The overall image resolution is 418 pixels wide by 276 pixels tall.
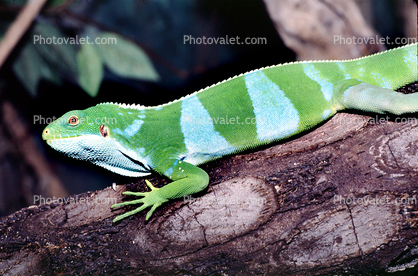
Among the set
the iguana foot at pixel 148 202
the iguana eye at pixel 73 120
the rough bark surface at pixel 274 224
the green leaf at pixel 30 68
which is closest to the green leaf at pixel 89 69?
the green leaf at pixel 30 68

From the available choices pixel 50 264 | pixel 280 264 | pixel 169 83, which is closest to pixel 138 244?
pixel 50 264

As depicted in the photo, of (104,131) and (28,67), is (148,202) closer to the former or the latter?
(104,131)

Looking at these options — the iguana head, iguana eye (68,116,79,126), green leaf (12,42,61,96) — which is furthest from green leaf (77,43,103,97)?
iguana eye (68,116,79,126)

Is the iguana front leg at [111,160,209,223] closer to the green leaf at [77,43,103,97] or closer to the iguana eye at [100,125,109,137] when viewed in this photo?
the iguana eye at [100,125,109,137]

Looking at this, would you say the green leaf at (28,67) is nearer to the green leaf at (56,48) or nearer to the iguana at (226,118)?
the green leaf at (56,48)

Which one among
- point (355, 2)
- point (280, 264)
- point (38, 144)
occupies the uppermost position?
point (355, 2)

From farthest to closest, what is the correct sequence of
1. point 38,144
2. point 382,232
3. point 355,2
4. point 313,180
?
point 38,144
point 355,2
point 313,180
point 382,232

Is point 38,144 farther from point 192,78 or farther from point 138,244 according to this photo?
point 138,244
